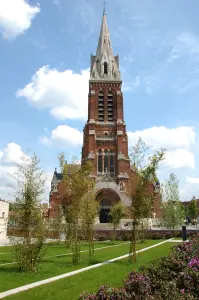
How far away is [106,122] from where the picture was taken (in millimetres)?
53438

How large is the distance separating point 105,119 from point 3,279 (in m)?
45.0

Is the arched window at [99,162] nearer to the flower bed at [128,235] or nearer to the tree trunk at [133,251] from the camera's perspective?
the flower bed at [128,235]

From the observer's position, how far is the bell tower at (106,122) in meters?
49.4

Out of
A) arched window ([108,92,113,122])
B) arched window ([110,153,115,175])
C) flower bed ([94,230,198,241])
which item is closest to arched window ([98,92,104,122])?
arched window ([108,92,113,122])

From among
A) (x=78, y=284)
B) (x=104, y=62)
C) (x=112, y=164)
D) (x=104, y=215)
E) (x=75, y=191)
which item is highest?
(x=104, y=62)

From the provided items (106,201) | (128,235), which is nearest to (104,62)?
(106,201)

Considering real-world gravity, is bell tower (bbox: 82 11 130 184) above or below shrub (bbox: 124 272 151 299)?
above

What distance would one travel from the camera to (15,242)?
42.5 ft

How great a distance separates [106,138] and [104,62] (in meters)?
18.1

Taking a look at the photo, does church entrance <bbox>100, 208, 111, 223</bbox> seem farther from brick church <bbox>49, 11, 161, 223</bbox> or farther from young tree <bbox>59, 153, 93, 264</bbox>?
young tree <bbox>59, 153, 93, 264</bbox>

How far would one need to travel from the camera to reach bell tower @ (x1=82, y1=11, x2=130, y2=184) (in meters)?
49.4

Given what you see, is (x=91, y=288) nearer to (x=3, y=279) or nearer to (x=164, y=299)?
(x=3, y=279)

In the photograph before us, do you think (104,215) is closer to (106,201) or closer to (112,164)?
(106,201)

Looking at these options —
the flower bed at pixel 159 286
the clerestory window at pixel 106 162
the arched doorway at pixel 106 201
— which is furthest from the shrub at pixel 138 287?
the clerestory window at pixel 106 162
